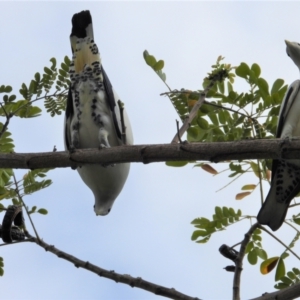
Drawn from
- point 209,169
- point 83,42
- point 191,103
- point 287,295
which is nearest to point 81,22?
point 83,42

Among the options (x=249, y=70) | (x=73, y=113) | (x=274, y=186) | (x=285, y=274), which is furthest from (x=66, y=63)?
(x=285, y=274)

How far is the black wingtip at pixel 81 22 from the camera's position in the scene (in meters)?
4.50

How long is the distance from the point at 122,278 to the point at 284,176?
205cm

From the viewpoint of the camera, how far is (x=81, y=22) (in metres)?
4.55

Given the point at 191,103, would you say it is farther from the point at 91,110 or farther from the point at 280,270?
the point at 280,270

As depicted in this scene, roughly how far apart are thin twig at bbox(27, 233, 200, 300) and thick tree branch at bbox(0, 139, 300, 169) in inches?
20.2

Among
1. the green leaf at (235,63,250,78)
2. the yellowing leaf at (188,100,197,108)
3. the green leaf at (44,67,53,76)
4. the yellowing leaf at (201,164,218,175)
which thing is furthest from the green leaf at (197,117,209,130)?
the green leaf at (44,67,53,76)

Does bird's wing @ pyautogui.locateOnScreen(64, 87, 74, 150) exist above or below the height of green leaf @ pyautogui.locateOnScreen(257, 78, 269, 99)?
above

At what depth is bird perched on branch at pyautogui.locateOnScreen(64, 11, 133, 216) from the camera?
4480 mm

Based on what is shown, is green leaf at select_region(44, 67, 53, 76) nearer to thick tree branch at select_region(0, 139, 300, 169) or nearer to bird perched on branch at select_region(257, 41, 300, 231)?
thick tree branch at select_region(0, 139, 300, 169)

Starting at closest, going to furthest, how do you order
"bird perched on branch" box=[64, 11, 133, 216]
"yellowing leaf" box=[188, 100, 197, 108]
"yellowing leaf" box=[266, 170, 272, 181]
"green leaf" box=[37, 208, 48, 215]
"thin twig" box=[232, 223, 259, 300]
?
1. "thin twig" box=[232, 223, 259, 300]
2. "yellowing leaf" box=[188, 100, 197, 108]
3. "green leaf" box=[37, 208, 48, 215]
4. "yellowing leaf" box=[266, 170, 272, 181]
5. "bird perched on branch" box=[64, 11, 133, 216]

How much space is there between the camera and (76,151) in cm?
354

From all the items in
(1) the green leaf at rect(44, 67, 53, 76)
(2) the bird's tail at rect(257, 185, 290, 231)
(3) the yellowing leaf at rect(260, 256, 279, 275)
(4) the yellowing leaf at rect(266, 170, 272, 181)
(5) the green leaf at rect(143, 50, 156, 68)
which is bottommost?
(3) the yellowing leaf at rect(260, 256, 279, 275)

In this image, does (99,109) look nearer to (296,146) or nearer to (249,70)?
(249,70)
